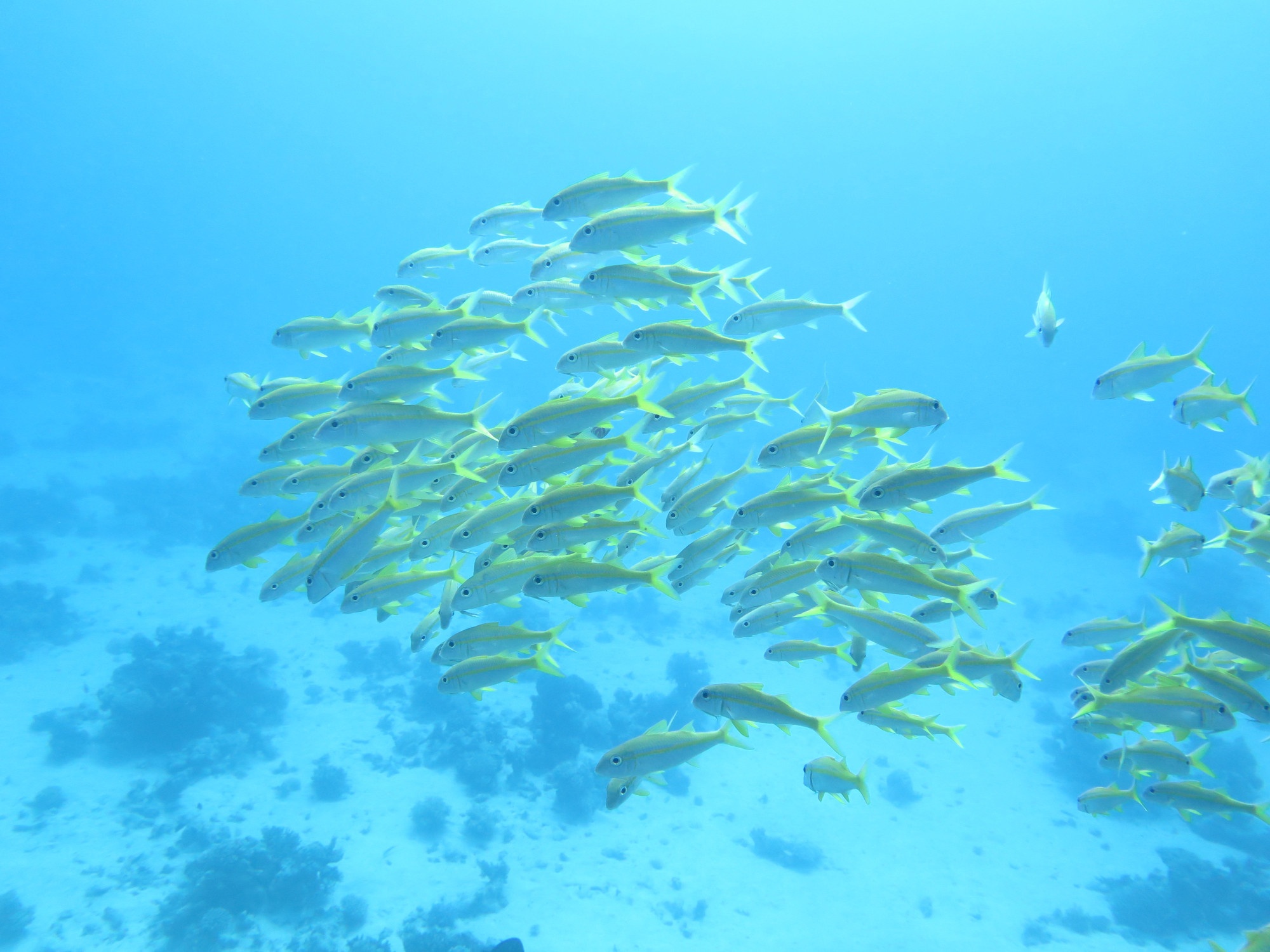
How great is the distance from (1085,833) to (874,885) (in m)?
6.18

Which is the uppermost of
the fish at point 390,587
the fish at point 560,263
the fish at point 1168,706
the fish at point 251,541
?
the fish at point 560,263

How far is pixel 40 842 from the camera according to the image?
408 inches

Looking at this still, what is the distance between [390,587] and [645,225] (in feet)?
10.7

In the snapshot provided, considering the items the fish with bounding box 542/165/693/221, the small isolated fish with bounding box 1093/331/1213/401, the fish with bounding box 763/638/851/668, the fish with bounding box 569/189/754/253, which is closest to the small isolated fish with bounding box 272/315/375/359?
the fish with bounding box 542/165/693/221

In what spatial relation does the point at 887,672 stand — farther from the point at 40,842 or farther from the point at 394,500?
the point at 40,842

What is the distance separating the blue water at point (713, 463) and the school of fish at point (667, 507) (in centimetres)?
809

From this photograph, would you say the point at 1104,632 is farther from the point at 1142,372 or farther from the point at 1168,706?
the point at 1142,372

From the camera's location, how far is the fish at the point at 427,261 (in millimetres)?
6824

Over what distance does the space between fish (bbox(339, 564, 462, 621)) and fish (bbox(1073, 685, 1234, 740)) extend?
15.3ft

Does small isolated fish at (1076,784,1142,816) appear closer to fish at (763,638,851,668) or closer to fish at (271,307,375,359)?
fish at (763,638,851,668)

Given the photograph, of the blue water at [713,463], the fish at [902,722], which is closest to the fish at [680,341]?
the fish at [902,722]

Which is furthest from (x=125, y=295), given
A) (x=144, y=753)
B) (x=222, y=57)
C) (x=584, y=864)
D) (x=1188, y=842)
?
(x=1188, y=842)

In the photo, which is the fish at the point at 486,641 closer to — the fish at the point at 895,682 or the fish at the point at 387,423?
the fish at the point at 387,423

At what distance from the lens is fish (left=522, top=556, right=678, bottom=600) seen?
3.96 m
